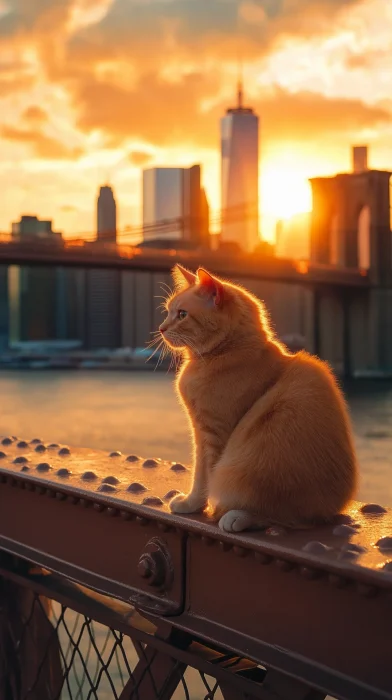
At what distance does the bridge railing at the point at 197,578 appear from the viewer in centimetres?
150

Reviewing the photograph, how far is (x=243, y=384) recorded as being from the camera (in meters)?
1.99

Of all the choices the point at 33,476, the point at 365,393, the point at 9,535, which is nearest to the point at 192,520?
the point at 33,476

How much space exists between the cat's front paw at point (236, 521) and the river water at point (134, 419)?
16899 millimetres

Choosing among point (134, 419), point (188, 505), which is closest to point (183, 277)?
point (188, 505)

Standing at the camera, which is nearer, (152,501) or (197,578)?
(197,578)

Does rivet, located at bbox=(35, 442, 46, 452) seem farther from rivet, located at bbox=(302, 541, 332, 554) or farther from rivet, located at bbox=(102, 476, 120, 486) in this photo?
rivet, located at bbox=(302, 541, 332, 554)

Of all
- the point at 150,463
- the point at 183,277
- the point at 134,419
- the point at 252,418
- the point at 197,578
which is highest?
the point at 183,277

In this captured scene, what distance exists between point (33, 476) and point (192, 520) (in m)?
0.66

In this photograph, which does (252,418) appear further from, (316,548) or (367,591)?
Answer: (367,591)

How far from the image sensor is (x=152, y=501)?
210cm

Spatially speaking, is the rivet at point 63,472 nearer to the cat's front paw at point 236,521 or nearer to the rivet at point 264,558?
the cat's front paw at point 236,521

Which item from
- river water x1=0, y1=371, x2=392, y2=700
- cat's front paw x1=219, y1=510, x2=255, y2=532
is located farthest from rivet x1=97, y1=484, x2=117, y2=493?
river water x1=0, y1=371, x2=392, y2=700

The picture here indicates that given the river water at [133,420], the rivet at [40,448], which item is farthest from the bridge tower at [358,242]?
the rivet at [40,448]

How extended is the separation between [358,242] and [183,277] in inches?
1938
